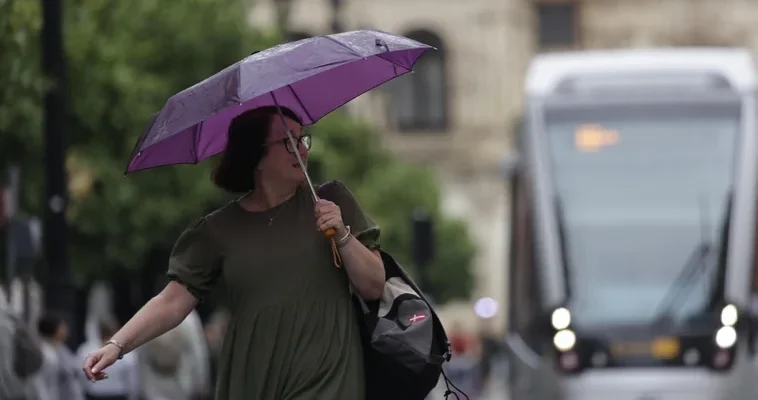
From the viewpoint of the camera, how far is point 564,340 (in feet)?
47.8

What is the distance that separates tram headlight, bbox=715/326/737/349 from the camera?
46.7ft

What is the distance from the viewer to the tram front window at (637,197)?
14.7 m

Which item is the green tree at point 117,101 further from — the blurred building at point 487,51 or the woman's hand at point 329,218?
the blurred building at point 487,51

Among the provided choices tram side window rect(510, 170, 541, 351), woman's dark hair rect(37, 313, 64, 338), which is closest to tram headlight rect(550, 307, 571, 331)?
tram side window rect(510, 170, 541, 351)

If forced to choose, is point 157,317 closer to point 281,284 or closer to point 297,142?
point 281,284

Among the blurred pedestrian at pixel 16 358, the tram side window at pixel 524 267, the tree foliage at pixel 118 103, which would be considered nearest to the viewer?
the blurred pedestrian at pixel 16 358

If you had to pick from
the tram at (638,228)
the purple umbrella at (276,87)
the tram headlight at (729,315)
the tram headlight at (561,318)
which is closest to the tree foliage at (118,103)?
the tram at (638,228)

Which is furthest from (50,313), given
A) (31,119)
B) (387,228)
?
(387,228)

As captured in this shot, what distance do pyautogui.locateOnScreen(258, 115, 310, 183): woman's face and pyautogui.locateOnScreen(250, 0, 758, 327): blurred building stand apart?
66.7 meters

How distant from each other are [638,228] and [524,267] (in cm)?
95

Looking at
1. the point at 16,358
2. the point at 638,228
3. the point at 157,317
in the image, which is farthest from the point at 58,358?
the point at 157,317

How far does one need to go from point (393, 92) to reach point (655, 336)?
57.8 metres

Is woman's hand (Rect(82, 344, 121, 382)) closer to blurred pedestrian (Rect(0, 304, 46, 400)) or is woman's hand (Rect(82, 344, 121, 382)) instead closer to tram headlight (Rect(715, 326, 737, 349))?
blurred pedestrian (Rect(0, 304, 46, 400))

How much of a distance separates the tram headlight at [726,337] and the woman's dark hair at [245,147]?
856cm
